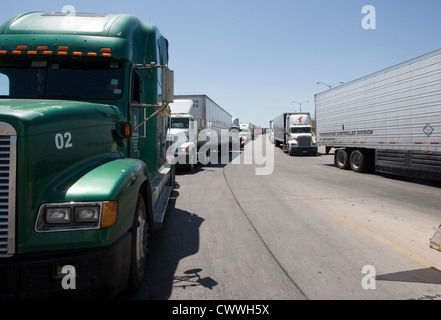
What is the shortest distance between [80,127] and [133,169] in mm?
681

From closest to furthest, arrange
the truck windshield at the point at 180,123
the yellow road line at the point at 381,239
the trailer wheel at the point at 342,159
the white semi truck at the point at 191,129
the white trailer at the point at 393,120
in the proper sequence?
the yellow road line at the point at 381,239 < the white trailer at the point at 393,120 < the white semi truck at the point at 191,129 < the truck windshield at the point at 180,123 < the trailer wheel at the point at 342,159

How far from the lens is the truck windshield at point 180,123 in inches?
625

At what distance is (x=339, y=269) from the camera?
4.13m

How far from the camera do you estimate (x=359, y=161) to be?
15.0m

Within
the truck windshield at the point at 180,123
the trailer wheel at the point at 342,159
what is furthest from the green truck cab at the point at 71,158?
the trailer wheel at the point at 342,159

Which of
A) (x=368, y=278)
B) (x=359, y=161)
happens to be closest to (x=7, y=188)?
(x=368, y=278)

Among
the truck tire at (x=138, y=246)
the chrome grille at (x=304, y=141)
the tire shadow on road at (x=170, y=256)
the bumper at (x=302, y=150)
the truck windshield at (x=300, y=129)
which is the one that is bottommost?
the tire shadow on road at (x=170, y=256)

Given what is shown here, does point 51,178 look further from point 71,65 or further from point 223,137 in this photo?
point 223,137

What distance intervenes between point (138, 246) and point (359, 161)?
13740 millimetres

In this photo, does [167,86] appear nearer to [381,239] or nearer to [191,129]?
[381,239]

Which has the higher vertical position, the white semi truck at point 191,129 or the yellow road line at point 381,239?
the white semi truck at point 191,129

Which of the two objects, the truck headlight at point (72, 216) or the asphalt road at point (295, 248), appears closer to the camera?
the truck headlight at point (72, 216)

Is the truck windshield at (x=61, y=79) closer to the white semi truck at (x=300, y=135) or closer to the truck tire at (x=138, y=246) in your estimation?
the truck tire at (x=138, y=246)

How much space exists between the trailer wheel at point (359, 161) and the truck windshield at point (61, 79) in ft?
43.2
